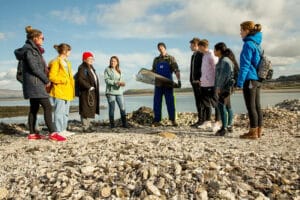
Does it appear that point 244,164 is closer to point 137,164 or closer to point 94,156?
point 137,164

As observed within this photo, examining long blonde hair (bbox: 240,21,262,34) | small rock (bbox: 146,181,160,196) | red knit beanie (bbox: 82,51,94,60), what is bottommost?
small rock (bbox: 146,181,160,196)

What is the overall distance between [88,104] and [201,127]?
125 inches

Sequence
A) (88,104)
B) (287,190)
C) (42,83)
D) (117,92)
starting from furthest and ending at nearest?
(117,92), (88,104), (42,83), (287,190)

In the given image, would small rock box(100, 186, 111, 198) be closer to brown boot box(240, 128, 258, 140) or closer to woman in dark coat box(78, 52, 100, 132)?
brown boot box(240, 128, 258, 140)

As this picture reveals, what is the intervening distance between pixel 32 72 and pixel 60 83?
756 mm

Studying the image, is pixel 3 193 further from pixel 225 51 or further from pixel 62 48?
pixel 225 51

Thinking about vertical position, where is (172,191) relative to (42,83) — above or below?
below

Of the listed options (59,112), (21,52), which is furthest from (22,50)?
(59,112)

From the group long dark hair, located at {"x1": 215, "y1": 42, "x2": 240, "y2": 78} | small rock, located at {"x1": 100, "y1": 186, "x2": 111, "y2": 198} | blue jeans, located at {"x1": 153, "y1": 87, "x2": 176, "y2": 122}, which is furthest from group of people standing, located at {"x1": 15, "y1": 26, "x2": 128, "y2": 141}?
small rock, located at {"x1": 100, "y1": 186, "x2": 111, "y2": 198}

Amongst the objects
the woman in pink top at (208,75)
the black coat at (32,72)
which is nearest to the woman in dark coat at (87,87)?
the black coat at (32,72)

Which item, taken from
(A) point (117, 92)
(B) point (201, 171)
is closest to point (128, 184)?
(B) point (201, 171)

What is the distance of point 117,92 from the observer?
31.4 ft

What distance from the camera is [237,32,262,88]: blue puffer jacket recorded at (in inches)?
262

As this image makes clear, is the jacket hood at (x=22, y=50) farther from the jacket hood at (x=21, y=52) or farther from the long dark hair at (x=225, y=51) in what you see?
the long dark hair at (x=225, y=51)
